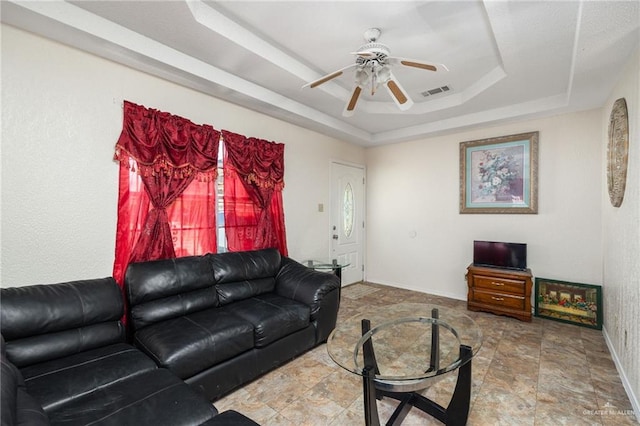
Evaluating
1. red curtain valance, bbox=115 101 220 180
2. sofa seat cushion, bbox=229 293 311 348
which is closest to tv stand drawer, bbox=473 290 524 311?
sofa seat cushion, bbox=229 293 311 348

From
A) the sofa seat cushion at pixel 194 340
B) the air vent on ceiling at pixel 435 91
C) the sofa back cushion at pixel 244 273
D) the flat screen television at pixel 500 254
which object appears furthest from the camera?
the flat screen television at pixel 500 254

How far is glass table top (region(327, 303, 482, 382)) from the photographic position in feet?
5.51

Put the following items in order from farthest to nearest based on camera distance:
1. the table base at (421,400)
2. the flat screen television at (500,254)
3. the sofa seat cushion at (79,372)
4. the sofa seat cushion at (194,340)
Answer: the flat screen television at (500,254) < the sofa seat cushion at (194,340) < the table base at (421,400) < the sofa seat cushion at (79,372)

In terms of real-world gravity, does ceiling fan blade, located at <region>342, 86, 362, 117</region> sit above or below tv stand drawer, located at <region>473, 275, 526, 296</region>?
above

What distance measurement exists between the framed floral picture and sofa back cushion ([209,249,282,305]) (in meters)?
2.95

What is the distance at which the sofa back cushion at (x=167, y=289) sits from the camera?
2191 mm

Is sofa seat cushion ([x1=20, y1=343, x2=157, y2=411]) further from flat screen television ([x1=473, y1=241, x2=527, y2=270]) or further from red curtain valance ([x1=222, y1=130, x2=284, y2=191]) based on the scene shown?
flat screen television ([x1=473, y1=241, x2=527, y2=270])

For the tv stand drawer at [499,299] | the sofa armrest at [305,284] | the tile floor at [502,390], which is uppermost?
the sofa armrest at [305,284]

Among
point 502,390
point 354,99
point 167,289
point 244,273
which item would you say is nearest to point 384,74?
point 354,99

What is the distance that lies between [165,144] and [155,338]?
5.34 feet

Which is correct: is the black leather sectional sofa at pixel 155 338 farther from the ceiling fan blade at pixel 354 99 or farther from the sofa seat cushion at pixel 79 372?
the ceiling fan blade at pixel 354 99

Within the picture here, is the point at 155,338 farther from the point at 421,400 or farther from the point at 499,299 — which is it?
the point at 499,299

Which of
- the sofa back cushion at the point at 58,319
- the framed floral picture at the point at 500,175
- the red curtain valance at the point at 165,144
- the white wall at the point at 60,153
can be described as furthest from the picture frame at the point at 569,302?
the white wall at the point at 60,153

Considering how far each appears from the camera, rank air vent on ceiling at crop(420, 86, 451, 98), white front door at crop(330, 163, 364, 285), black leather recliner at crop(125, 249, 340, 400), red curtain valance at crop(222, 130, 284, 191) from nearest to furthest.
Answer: black leather recliner at crop(125, 249, 340, 400), red curtain valance at crop(222, 130, 284, 191), air vent on ceiling at crop(420, 86, 451, 98), white front door at crop(330, 163, 364, 285)
